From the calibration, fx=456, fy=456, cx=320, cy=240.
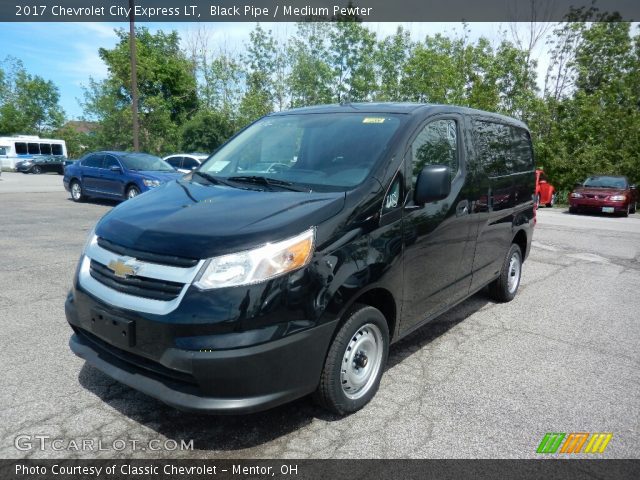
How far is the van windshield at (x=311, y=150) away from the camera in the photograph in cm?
313

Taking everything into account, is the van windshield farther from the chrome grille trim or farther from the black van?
the chrome grille trim

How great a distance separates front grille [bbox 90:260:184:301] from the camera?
235cm

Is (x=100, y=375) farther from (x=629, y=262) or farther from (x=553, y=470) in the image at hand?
(x=629, y=262)

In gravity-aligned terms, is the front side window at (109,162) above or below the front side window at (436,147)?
below

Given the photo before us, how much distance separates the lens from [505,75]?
26141 millimetres

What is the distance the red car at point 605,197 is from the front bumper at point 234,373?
18.0m

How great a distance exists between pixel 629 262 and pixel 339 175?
7.41 metres

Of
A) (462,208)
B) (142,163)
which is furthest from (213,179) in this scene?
(142,163)

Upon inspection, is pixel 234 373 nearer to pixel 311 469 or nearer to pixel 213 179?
pixel 311 469

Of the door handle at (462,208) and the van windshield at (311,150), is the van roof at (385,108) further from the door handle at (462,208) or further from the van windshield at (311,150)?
the door handle at (462,208)

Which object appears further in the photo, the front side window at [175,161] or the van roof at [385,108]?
the front side window at [175,161]

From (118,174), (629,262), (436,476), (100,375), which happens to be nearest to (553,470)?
(436,476)

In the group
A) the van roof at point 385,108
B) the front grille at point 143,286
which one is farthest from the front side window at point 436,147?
the front grille at point 143,286

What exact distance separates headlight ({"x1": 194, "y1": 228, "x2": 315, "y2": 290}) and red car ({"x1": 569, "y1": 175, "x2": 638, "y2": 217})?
18196mm
